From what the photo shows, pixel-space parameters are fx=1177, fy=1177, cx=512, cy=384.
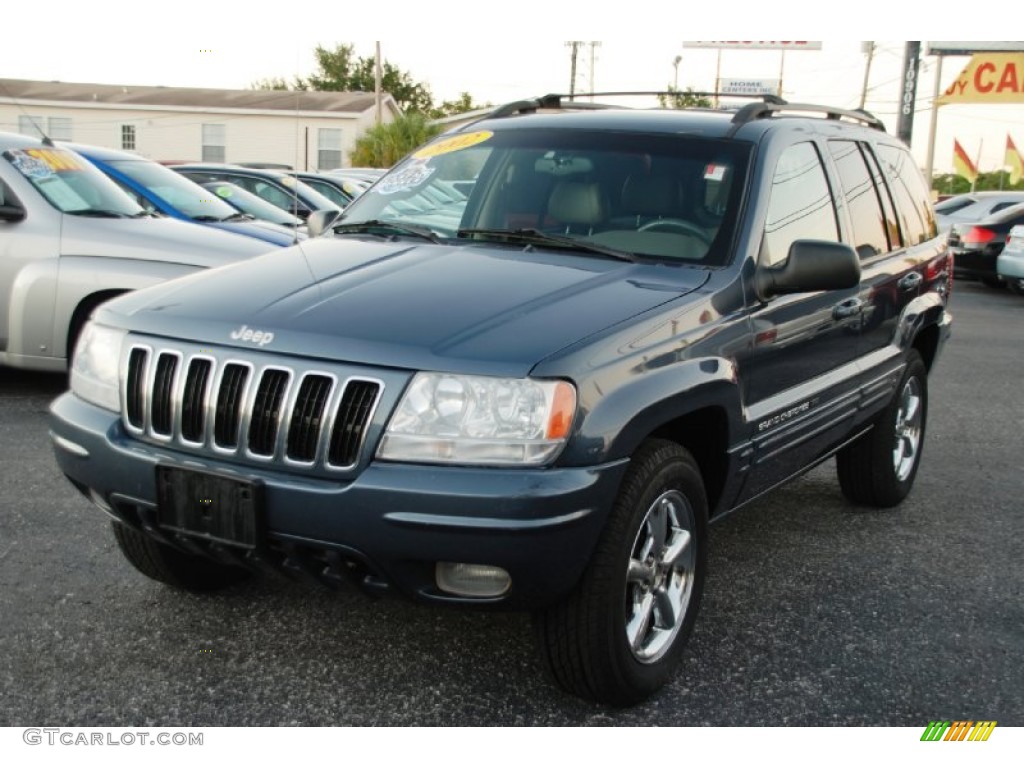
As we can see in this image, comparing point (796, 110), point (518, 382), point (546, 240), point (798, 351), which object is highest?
point (796, 110)

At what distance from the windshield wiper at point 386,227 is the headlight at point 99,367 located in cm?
114

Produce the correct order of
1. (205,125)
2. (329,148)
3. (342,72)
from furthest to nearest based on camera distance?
(342,72) → (329,148) → (205,125)

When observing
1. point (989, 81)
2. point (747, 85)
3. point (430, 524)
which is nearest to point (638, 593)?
point (430, 524)

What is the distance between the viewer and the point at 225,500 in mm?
3111

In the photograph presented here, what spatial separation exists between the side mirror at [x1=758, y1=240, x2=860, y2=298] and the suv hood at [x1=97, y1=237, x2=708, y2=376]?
290 mm

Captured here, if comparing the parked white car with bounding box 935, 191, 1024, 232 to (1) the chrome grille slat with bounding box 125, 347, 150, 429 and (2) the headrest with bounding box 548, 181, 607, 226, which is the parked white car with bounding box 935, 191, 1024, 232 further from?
(1) the chrome grille slat with bounding box 125, 347, 150, 429

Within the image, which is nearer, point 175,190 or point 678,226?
point 678,226

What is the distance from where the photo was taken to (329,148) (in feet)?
139

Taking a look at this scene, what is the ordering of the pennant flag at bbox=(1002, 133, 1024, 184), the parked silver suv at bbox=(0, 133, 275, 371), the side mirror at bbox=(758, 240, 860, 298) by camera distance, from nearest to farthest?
the side mirror at bbox=(758, 240, 860, 298) < the parked silver suv at bbox=(0, 133, 275, 371) < the pennant flag at bbox=(1002, 133, 1024, 184)

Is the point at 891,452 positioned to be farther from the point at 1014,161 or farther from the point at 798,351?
the point at 1014,161

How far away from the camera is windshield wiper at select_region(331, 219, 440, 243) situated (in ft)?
13.9

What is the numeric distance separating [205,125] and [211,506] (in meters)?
41.2

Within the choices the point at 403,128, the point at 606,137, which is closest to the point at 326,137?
the point at 403,128

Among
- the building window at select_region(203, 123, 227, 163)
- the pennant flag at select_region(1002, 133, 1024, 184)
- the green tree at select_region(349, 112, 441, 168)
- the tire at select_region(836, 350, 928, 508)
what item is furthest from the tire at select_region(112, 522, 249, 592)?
the pennant flag at select_region(1002, 133, 1024, 184)
